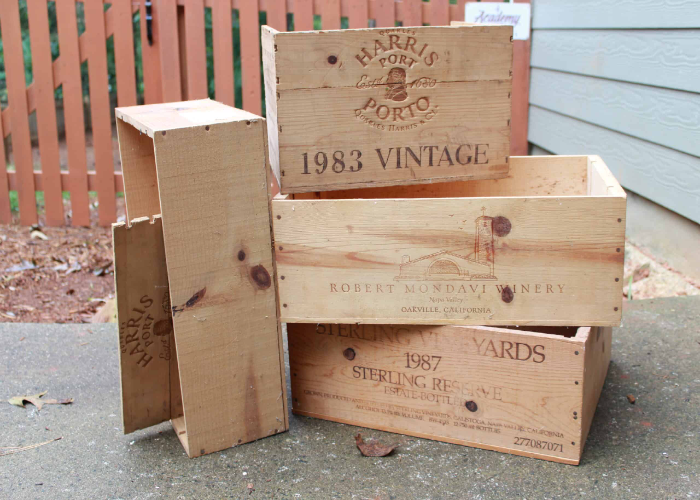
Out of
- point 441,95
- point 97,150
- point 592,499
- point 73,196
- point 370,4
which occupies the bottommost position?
point 592,499

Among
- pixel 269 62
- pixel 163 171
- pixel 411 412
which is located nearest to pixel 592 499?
pixel 411 412

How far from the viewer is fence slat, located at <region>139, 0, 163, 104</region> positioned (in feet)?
16.0

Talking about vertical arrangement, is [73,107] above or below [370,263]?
above

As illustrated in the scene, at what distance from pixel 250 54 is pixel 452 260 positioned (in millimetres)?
3309

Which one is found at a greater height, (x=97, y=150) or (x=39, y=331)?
(x=97, y=150)

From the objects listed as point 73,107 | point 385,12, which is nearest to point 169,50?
point 73,107

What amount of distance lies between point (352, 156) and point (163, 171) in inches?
24.9

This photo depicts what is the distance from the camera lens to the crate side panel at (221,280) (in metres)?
2.05

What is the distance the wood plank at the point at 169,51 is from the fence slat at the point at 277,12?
26.3 inches

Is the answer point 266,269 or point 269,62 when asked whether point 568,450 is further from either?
point 269,62

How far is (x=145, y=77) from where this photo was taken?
4.98 m

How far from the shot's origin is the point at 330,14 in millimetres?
4836

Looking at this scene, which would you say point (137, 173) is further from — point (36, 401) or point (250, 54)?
point (250, 54)

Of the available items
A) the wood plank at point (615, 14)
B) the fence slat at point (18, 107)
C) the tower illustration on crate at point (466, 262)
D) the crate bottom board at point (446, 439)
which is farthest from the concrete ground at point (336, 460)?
the fence slat at point (18, 107)
